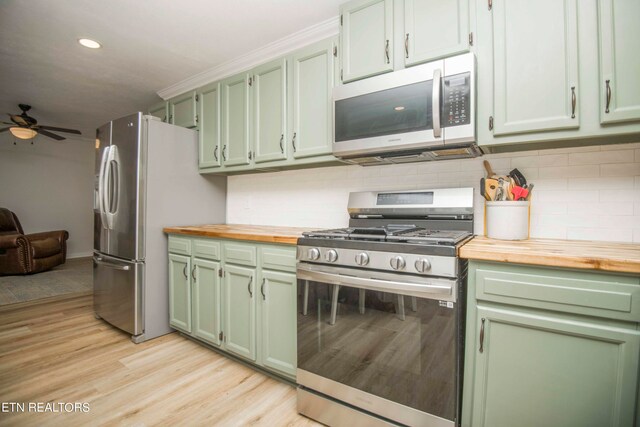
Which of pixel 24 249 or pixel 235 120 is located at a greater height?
pixel 235 120

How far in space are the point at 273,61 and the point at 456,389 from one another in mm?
2345

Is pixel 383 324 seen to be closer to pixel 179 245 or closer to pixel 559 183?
pixel 559 183

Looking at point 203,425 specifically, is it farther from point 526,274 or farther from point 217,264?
point 526,274

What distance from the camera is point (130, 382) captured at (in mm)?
1938

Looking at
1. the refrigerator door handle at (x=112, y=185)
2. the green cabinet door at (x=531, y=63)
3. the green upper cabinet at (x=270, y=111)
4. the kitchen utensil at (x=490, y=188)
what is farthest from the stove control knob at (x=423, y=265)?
the refrigerator door handle at (x=112, y=185)

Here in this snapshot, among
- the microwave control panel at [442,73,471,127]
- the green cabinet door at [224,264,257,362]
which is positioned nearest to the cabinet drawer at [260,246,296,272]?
the green cabinet door at [224,264,257,362]

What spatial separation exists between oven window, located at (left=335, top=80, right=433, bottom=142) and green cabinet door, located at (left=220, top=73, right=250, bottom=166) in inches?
37.8

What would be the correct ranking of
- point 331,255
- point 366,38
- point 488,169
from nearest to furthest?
point 331,255
point 488,169
point 366,38

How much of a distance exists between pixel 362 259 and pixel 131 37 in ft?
7.95

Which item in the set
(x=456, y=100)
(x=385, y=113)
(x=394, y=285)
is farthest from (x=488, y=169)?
(x=394, y=285)

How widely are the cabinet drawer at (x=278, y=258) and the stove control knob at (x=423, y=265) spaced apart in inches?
29.6

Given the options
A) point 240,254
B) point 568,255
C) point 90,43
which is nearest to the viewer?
point 568,255

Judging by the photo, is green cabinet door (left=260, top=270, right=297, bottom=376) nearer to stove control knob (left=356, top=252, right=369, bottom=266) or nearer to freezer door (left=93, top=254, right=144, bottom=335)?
stove control knob (left=356, top=252, right=369, bottom=266)

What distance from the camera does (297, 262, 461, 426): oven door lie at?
4.16 ft
